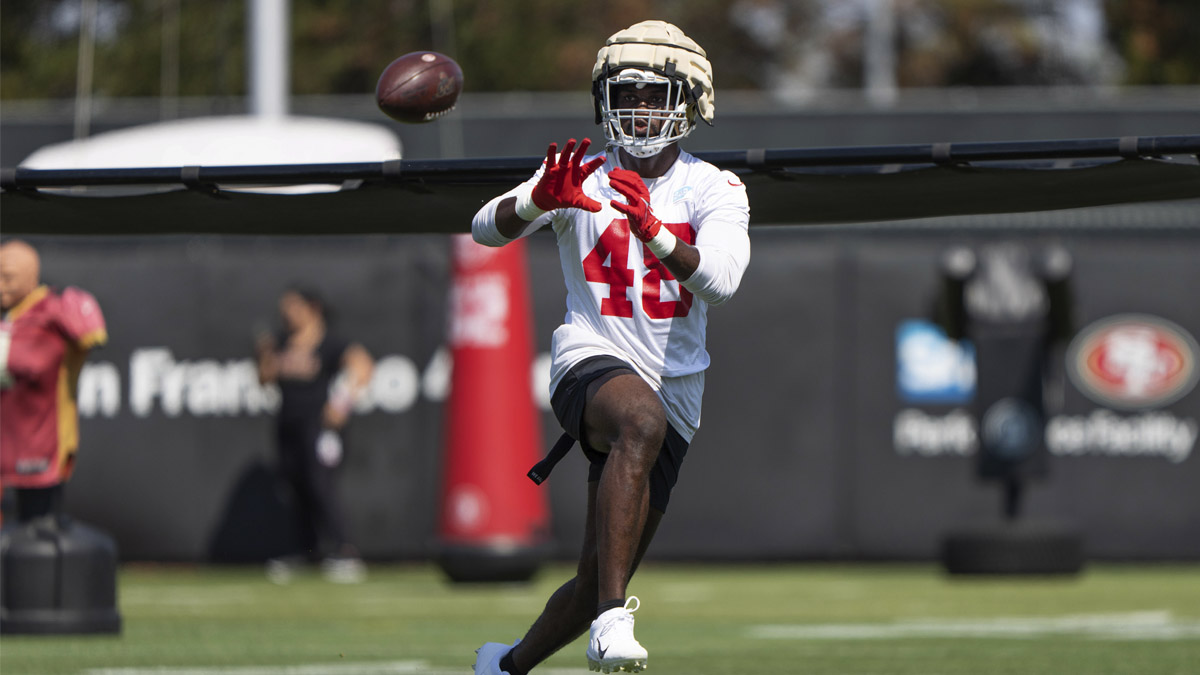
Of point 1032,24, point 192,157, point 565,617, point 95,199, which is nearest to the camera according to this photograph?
point 565,617

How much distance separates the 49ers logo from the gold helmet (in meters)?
9.54

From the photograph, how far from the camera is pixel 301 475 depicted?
13906 millimetres

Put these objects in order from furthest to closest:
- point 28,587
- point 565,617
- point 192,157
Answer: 1. point 192,157
2. point 28,587
3. point 565,617

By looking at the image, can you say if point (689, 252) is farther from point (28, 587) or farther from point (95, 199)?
point (28, 587)

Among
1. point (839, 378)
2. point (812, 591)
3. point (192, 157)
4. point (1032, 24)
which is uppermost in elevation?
point (1032, 24)

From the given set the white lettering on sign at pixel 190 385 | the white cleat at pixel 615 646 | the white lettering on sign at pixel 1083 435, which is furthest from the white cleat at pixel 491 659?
the white lettering on sign at pixel 190 385

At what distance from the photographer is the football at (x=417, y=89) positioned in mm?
6012

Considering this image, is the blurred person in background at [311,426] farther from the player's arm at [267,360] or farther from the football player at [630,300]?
the football player at [630,300]

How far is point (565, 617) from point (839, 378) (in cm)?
925

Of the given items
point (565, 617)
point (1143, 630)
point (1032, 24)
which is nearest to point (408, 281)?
point (1143, 630)

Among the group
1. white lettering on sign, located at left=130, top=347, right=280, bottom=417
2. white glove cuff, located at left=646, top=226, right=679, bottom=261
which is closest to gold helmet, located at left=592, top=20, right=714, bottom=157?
white glove cuff, located at left=646, top=226, right=679, bottom=261

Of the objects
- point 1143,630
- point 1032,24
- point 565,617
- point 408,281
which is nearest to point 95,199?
point 565,617

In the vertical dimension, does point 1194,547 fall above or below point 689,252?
below

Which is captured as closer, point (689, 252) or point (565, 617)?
point (689, 252)
